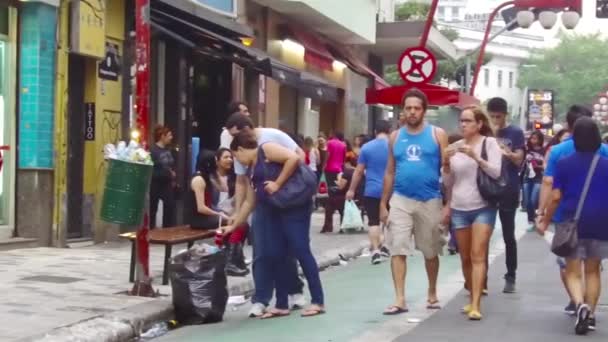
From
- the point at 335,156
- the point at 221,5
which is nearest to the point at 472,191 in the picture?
the point at 221,5

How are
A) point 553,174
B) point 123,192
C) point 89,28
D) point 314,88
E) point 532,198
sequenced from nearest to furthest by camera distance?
point 553,174 → point 123,192 → point 89,28 → point 532,198 → point 314,88

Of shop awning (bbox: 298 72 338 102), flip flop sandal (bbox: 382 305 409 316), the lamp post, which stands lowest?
flip flop sandal (bbox: 382 305 409 316)

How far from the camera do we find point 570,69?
378 feet

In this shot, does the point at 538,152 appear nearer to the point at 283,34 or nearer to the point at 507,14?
the point at 283,34

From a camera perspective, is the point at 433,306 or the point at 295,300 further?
the point at 295,300

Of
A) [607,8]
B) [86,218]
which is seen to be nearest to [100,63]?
[86,218]

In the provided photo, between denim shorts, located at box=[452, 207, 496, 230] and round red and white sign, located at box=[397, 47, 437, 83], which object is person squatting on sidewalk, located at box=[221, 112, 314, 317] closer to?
denim shorts, located at box=[452, 207, 496, 230]

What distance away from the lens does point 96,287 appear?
1074 cm

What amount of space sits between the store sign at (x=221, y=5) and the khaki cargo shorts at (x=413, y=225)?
9568 millimetres

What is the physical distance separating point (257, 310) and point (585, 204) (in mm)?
2770

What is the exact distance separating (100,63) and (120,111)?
0.84 metres

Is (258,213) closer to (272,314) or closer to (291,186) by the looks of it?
(291,186)

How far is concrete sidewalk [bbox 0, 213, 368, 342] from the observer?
8.51 m

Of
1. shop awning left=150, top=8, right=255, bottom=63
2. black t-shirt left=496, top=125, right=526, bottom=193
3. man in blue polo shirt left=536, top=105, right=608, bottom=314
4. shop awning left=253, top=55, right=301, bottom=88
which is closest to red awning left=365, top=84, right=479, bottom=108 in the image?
shop awning left=253, top=55, right=301, bottom=88
